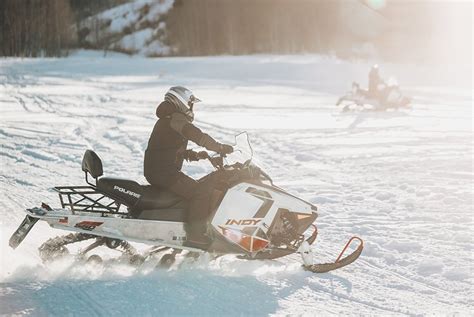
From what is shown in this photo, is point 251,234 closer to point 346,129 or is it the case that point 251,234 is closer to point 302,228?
point 302,228

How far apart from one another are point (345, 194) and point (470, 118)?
1030 centimetres

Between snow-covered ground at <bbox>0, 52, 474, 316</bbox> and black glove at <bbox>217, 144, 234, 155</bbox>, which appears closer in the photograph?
snow-covered ground at <bbox>0, 52, 474, 316</bbox>

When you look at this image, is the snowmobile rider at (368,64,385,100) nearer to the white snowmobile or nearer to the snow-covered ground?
the snow-covered ground

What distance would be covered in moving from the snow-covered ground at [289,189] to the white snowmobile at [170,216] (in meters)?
0.23

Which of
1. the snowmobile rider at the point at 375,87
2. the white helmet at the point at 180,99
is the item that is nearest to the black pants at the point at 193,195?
the white helmet at the point at 180,99

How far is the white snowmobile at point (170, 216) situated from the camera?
4.90 meters

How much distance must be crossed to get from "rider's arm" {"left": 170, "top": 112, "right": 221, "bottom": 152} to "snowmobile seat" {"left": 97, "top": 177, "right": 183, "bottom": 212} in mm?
543

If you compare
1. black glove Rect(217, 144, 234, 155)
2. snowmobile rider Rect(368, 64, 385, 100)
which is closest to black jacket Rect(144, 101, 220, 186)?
black glove Rect(217, 144, 234, 155)

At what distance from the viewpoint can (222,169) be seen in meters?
5.06

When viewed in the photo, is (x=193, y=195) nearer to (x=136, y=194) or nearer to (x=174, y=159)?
(x=174, y=159)

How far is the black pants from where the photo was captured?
4938 mm

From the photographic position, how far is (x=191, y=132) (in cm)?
476

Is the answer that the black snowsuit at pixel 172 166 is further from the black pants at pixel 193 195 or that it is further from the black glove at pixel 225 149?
the black glove at pixel 225 149

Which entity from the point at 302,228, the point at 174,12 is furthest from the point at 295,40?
the point at 302,228
